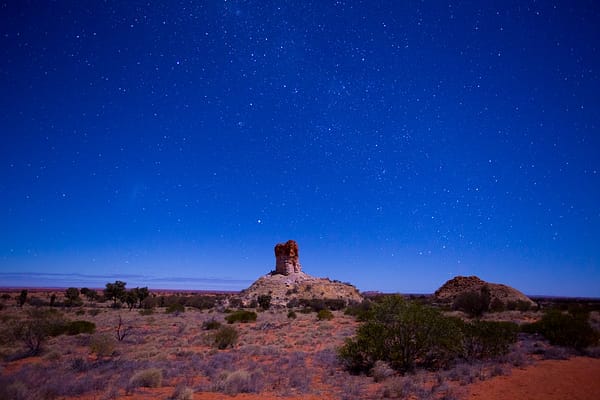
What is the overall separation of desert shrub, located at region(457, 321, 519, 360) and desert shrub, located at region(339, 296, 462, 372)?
A: 1.12 m

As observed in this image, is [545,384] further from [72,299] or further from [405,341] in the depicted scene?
[72,299]

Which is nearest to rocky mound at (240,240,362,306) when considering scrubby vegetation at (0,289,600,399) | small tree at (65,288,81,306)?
small tree at (65,288,81,306)

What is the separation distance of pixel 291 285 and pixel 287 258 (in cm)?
755

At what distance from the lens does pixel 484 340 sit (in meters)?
14.1

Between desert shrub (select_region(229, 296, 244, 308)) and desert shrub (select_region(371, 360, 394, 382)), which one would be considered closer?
desert shrub (select_region(371, 360, 394, 382))

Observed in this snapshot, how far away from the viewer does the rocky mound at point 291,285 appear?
59.1 metres

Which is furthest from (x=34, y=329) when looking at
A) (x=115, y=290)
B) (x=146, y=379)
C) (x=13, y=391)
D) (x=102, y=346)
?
(x=115, y=290)

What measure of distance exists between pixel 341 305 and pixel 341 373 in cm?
4014

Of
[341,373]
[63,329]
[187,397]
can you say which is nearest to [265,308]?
[63,329]

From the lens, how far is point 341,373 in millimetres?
13031

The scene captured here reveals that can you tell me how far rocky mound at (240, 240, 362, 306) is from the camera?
2325 inches

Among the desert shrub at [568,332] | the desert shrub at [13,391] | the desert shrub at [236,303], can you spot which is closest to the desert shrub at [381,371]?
the desert shrub at [13,391]

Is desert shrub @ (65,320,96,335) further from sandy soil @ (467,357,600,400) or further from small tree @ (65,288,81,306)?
small tree @ (65,288,81,306)

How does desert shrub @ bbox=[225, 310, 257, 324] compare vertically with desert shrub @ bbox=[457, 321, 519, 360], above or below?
below
